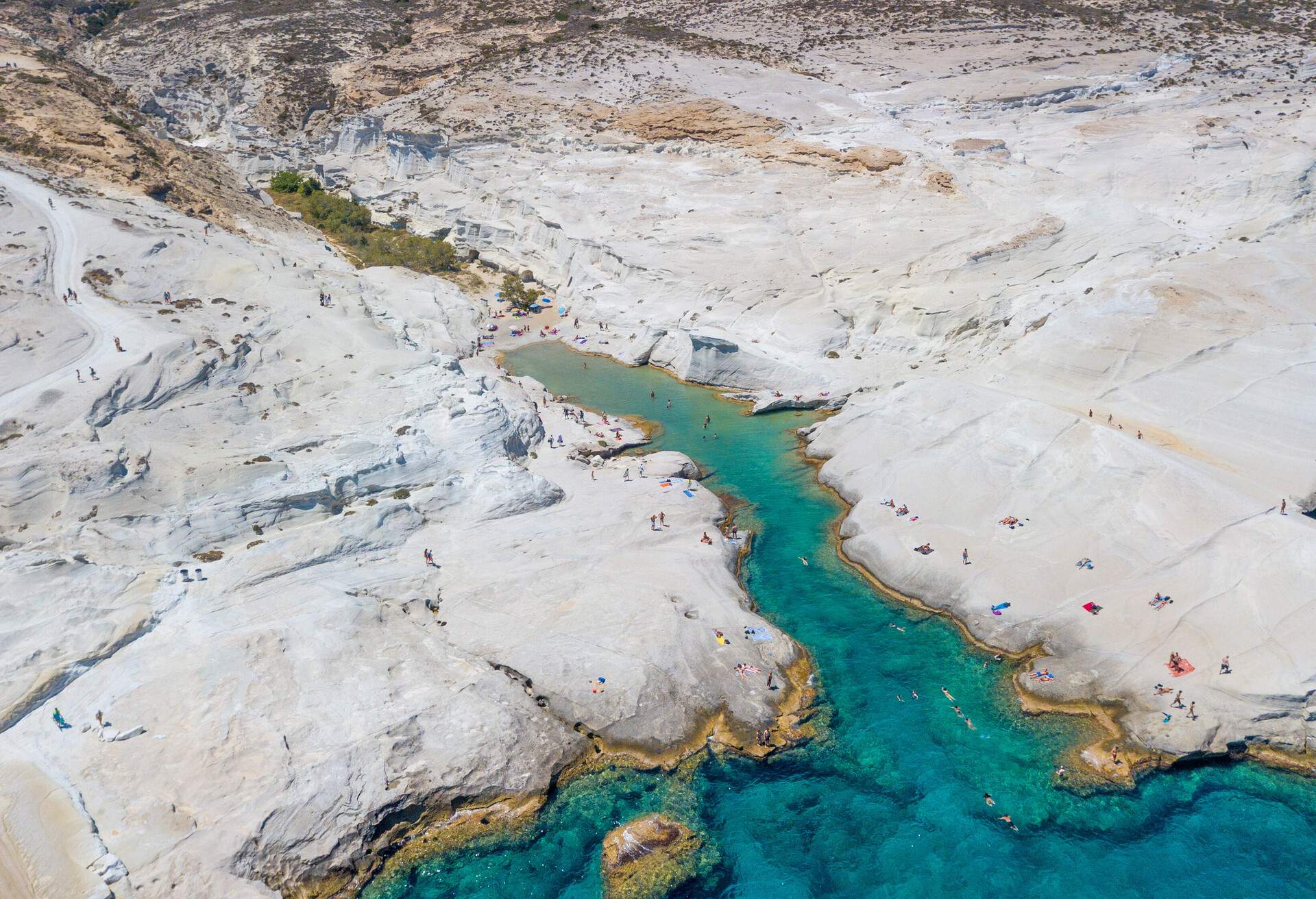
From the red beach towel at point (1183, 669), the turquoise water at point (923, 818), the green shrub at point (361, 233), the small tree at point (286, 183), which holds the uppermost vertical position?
the small tree at point (286, 183)

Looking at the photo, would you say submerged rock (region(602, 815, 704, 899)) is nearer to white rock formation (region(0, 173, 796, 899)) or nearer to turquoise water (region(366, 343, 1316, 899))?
turquoise water (region(366, 343, 1316, 899))

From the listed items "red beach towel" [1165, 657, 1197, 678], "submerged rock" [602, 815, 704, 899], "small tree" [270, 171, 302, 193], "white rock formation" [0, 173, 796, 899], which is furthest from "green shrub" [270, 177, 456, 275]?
"red beach towel" [1165, 657, 1197, 678]

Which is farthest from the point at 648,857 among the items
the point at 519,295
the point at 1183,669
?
the point at 519,295

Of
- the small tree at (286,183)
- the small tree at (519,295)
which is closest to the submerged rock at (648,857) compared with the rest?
the small tree at (519,295)

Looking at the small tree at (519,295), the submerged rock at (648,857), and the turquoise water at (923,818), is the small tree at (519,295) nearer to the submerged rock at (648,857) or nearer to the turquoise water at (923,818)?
the turquoise water at (923,818)

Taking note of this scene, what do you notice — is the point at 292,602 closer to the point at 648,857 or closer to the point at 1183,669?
the point at 648,857

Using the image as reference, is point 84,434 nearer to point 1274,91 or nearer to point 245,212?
point 245,212

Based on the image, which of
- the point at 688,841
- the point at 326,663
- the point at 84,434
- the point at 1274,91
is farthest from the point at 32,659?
the point at 1274,91

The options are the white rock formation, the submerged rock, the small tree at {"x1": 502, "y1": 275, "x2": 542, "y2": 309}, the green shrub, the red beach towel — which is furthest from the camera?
the green shrub

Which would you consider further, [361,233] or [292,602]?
[361,233]

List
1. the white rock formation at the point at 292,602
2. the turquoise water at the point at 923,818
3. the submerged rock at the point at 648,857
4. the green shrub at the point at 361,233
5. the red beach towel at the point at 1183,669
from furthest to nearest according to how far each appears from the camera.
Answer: the green shrub at the point at 361,233 < the red beach towel at the point at 1183,669 < the white rock formation at the point at 292,602 < the turquoise water at the point at 923,818 < the submerged rock at the point at 648,857
